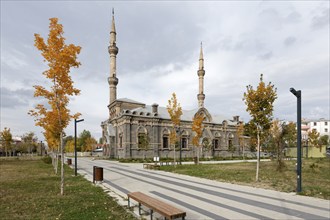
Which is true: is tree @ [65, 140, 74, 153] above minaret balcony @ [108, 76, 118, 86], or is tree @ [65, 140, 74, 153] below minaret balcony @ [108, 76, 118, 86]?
below

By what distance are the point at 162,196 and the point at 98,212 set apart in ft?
11.4

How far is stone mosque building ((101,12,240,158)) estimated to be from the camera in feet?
133

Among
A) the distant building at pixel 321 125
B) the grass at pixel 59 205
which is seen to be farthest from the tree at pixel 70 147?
the distant building at pixel 321 125

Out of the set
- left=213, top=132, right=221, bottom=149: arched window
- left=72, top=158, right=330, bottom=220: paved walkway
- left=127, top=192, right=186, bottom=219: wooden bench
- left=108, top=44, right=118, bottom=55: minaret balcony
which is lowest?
left=213, top=132, right=221, bottom=149: arched window

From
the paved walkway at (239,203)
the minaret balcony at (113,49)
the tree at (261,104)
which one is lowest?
the paved walkway at (239,203)

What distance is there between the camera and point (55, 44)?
1030cm

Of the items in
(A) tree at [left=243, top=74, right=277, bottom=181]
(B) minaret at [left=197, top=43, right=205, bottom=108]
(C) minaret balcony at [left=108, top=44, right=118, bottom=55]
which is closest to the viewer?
(A) tree at [left=243, top=74, right=277, bottom=181]

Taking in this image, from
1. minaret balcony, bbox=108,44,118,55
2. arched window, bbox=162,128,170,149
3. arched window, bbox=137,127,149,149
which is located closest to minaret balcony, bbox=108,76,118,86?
minaret balcony, bbox=108,44,118,55

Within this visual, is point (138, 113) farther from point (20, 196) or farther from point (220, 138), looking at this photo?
point (20, 196)

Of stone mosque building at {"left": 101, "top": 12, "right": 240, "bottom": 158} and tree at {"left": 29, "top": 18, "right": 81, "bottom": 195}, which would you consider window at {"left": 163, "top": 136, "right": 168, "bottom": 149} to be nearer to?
stone mosque building at {"left": 101, "top": 12, "right": 240, "bottom": 158}

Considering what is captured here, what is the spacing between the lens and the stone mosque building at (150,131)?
40572 millimetres

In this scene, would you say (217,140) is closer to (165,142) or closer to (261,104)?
(165,142)

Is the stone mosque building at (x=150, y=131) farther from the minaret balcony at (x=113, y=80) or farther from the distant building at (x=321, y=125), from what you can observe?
the distant building at (x=321, y=125)

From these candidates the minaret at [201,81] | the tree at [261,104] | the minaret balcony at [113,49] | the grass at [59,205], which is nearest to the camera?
the grass at [59,205]
